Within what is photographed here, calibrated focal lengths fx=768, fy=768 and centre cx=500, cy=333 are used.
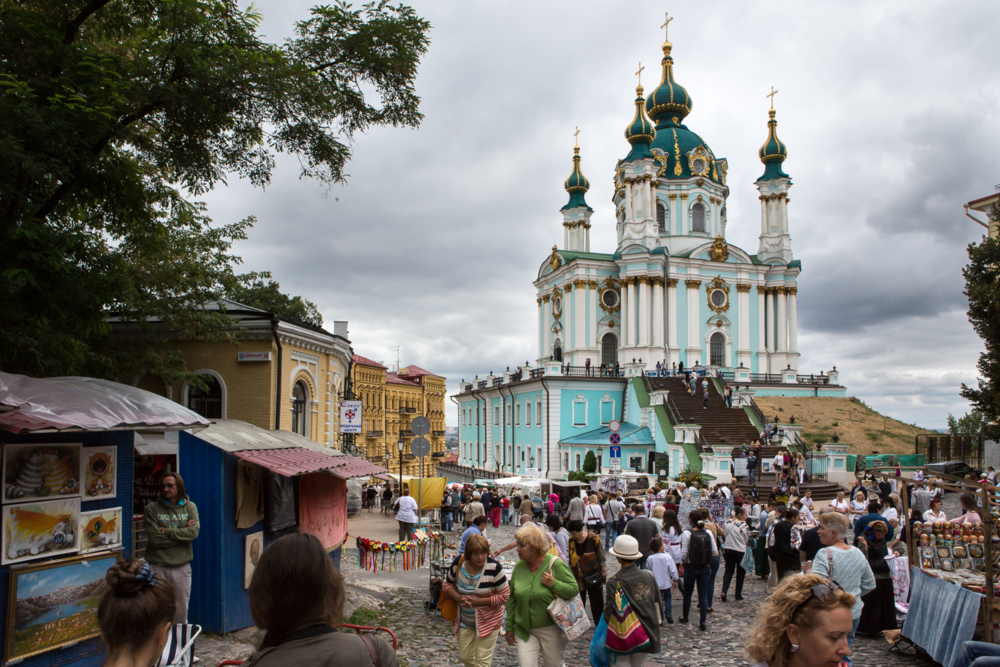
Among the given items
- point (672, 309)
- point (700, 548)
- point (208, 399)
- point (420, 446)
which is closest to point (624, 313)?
point (672, 309)

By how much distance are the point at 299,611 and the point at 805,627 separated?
2103mm

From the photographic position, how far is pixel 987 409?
23.7m

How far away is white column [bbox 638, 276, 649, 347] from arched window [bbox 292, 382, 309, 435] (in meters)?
33.4

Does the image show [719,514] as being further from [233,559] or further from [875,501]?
[233,559]

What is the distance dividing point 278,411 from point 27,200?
746 centimetres

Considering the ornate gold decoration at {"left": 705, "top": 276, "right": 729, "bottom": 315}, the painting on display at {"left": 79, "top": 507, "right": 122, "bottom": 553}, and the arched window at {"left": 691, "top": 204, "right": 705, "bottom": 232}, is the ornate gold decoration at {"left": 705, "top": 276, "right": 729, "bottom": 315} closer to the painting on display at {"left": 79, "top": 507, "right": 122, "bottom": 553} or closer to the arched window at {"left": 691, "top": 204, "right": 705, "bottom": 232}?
the arched window at {"left": 691, "top": 204, "right": 705, "bottom": 232}

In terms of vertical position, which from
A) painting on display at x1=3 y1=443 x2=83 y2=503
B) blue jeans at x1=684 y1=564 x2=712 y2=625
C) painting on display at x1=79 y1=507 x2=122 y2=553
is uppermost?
painting on display at x1=3 y1=443 x2=83 y2=503

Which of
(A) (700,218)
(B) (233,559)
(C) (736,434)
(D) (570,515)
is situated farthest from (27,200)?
(A) (700,218)

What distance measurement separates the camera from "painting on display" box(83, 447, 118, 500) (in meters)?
7.53

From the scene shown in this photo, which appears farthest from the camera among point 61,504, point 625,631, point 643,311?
point 643,311

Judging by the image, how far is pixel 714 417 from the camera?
3778 centimetres

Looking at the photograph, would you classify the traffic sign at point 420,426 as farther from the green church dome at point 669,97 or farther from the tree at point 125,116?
the green church dome at point 669,97

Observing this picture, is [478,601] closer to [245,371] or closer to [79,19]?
[79,19]

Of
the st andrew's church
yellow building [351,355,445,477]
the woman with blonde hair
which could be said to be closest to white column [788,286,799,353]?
the st andrew's church
